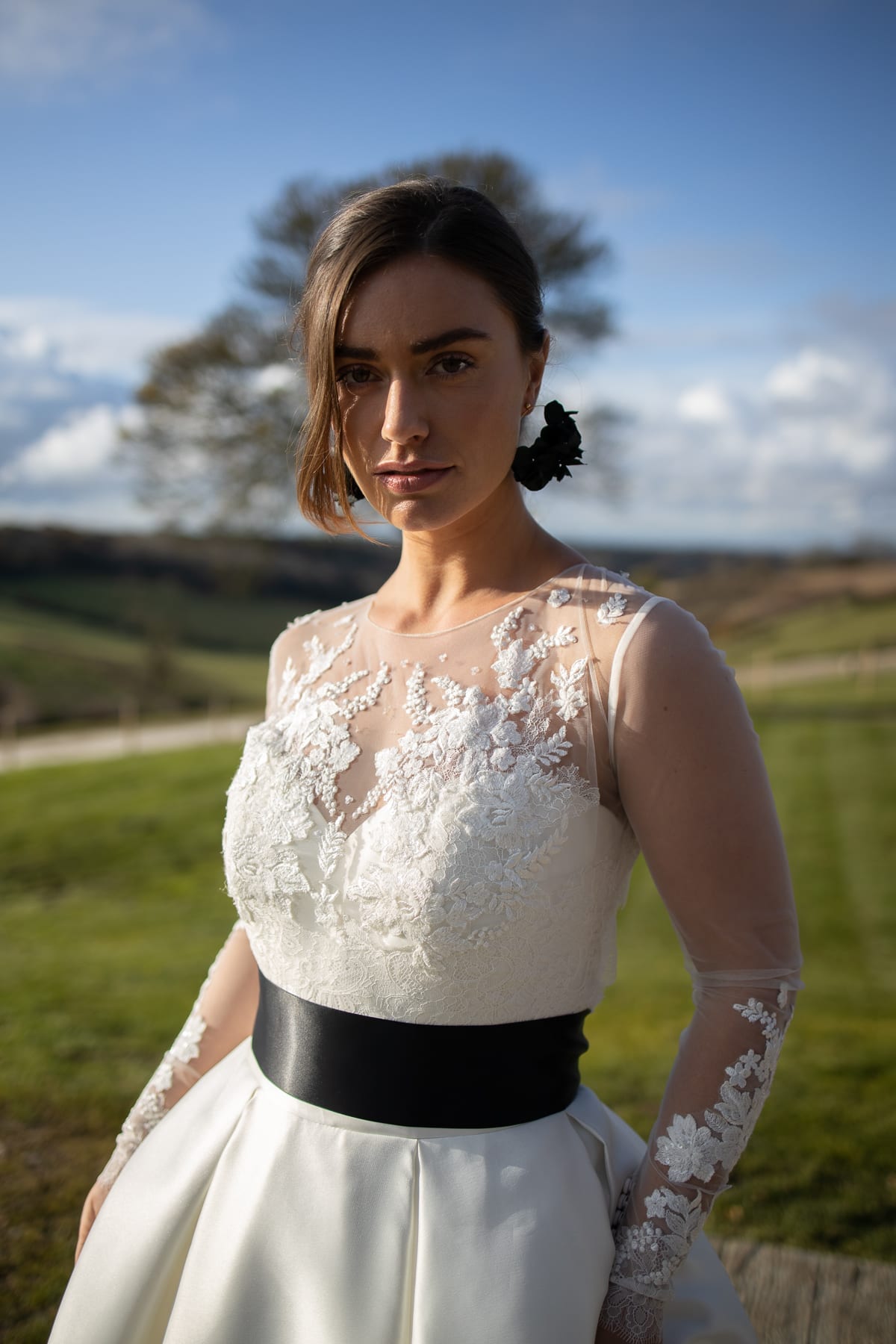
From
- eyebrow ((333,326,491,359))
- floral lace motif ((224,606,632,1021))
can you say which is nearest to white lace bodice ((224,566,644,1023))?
floral lace motif ((224,606,632,1021))

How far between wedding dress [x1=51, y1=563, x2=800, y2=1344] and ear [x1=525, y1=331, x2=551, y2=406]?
1.32ft

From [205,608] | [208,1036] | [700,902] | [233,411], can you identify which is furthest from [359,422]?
[205,608]

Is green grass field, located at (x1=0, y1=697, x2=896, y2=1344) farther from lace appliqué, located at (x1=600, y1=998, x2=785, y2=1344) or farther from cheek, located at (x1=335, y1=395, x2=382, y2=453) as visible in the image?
cheek, located at (x1=335, y1=395, x2=382, y2=453)

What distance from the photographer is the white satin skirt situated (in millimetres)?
1481

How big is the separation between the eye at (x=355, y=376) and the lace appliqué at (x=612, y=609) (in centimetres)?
58

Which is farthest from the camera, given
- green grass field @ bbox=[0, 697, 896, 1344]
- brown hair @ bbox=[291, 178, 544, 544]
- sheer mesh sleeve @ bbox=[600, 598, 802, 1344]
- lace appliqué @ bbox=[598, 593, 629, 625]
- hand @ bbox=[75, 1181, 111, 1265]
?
green grass field @ bbox=[0, 697, 896, 1344]

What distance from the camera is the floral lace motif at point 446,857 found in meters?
1.52

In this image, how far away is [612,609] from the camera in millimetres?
1600

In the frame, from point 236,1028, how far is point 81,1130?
2.01 m

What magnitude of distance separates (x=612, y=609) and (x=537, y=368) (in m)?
0.56

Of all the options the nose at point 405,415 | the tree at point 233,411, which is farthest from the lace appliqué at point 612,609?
the tree at point 233,411

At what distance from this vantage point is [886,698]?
1744 centimetres

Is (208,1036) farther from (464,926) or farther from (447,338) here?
(447,338)

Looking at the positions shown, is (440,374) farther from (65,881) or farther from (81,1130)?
(65,881)
